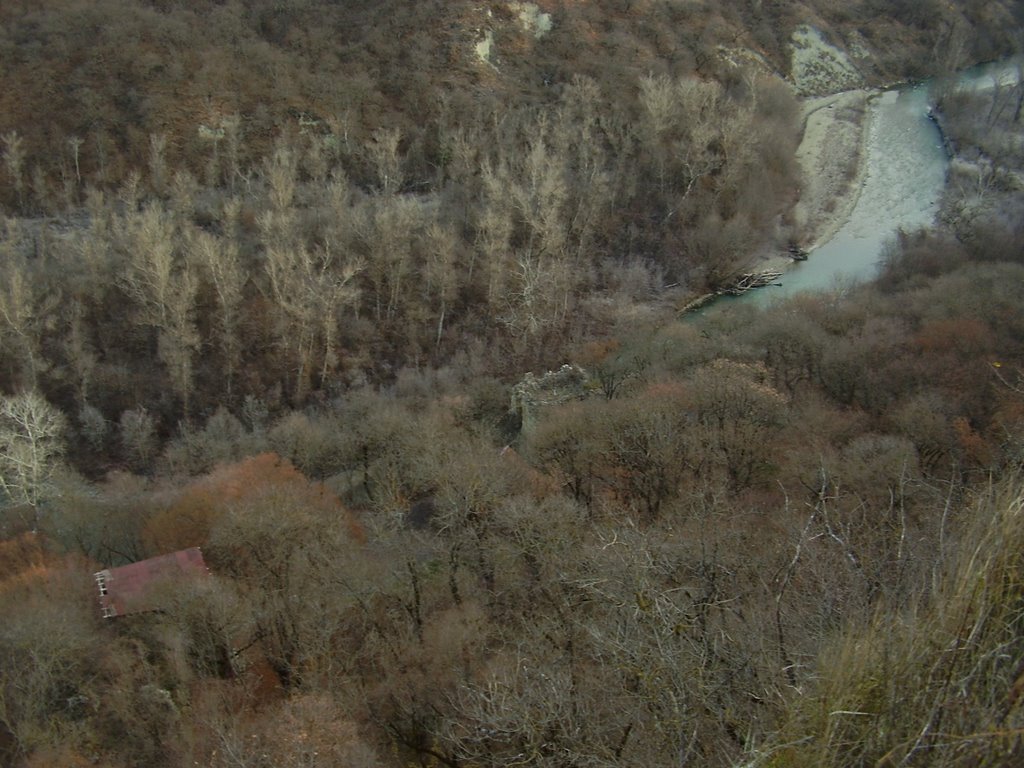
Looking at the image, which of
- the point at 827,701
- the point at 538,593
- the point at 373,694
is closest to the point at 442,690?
the point at 373,694

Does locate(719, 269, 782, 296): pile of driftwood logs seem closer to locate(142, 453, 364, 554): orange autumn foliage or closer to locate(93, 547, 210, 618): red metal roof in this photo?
locate(142, 453, 364, 554): orange autumn foliage

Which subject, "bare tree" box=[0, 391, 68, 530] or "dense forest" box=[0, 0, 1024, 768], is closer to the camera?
"dense forest" box=[0, 0, 1024, 768]

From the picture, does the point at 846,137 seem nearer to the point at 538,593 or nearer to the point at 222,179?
the point at 222,179

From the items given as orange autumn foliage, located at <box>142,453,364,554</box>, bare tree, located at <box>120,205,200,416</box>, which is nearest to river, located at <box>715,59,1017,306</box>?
orange autumn foliage, located at <box>142,453,364,554</box>

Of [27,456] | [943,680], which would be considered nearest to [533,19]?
[27,456]

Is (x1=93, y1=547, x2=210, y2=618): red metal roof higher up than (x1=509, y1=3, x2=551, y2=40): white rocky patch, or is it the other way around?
(x1=509, y1=3, x2=551, y2=40): white rocky patch

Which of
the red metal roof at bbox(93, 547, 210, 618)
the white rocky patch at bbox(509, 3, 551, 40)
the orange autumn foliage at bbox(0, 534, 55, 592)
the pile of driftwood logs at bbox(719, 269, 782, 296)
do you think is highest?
the white rocky patch at bbox(509, 3, 551, 40)
